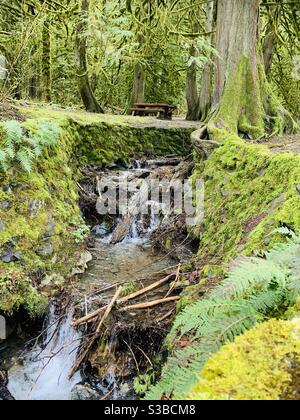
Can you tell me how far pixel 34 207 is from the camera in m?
6.85

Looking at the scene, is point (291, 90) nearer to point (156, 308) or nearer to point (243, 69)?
point (243, 69)

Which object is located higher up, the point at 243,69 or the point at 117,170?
the point at 243,69

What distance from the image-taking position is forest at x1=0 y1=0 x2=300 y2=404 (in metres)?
2.64

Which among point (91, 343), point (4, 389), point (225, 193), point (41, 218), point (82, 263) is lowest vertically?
point (4, 389)

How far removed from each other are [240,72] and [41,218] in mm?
5958

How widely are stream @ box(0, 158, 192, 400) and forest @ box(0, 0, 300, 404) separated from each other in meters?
0.02

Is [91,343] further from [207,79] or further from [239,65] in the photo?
[207,79]

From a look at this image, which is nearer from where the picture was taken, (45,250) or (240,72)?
(45,250)

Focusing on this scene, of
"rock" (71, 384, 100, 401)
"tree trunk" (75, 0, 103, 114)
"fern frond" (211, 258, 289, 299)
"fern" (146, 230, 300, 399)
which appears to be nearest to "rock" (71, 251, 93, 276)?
"rock" (71, 384, 100, 401)

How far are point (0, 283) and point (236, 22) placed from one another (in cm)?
802

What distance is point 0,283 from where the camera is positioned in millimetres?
5629

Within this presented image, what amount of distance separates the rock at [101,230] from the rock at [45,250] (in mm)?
1910

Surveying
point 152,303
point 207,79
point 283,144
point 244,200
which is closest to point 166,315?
point 152,303
